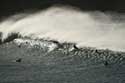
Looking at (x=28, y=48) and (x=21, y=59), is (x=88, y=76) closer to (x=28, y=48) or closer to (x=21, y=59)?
(x=21, y=59)

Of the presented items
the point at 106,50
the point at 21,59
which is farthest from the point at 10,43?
the point at 106,50

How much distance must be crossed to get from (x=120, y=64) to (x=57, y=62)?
20.6 metres

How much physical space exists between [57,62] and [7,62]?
1729 centimetres

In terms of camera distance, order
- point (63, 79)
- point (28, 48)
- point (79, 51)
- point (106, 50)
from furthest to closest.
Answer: point (28, 48)
point (79, 51)
point (106, 50)
point (63, 79)

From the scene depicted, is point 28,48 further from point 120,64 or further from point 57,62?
point 120,64

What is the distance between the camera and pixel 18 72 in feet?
282

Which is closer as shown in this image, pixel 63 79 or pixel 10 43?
pixel 63 79

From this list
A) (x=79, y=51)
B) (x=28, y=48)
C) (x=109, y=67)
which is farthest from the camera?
(x=28, y=48)

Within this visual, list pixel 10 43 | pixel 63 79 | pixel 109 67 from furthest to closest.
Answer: pixel 10 43 → pixel 109 67 → pixel 63 79

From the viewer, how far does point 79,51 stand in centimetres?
10106

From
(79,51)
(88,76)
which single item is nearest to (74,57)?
(79,51)

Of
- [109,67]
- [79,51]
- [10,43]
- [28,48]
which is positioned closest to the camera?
[109,67]

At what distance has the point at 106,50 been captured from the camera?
94125 mm

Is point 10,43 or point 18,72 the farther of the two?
point 10,43
